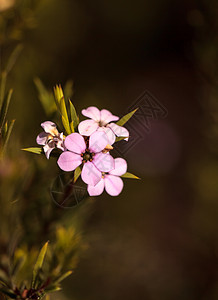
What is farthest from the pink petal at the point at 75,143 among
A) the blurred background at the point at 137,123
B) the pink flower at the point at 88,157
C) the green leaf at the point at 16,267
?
the green leaf at the point at 16,267

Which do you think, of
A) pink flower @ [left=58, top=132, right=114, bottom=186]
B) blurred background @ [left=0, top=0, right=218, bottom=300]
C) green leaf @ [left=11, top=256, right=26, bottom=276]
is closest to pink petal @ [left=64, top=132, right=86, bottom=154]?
pink flower @ [left=58, top=132, right=114, bottom=186]

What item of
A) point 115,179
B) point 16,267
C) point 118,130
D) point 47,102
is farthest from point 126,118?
point 16,267

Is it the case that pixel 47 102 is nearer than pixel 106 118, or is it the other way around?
pixel 106 118

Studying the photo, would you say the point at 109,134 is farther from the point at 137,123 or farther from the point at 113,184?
the point at 137,123

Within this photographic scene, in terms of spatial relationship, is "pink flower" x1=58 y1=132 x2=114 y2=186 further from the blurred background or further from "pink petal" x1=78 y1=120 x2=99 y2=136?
the blurred background

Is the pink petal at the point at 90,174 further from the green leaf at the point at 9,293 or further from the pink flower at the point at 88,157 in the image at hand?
the green leaf at the point at 9,293

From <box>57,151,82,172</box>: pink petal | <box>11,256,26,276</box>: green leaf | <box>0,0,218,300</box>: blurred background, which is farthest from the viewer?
<box>0,0,218,300</box>: blurred background

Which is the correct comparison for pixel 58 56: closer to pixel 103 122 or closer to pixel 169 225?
pixel 103 122
